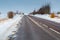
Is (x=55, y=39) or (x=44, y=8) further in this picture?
(x=44, y=8)

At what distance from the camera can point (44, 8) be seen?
518ft

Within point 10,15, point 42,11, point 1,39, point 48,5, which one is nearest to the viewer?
point 1,39

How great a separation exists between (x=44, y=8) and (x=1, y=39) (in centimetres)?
14617

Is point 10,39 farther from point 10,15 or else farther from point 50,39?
point 10,15

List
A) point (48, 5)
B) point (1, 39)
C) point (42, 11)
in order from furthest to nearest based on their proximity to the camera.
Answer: point (42, 11) < point (48, 5) < point (1, 39)

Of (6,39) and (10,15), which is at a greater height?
(6,39)

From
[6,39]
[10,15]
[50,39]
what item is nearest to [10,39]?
[6,39]

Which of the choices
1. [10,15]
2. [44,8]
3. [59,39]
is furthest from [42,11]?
[59,39]

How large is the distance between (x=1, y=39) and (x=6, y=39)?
326 mm

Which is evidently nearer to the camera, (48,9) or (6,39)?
(6,39)

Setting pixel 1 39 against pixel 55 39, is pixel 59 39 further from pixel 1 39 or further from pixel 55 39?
pixel 1 39

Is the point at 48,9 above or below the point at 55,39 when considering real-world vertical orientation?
below

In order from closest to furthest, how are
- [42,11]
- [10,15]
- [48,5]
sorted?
[10,15] → [48,5] → [42,11]

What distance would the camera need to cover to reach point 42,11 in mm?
162875
